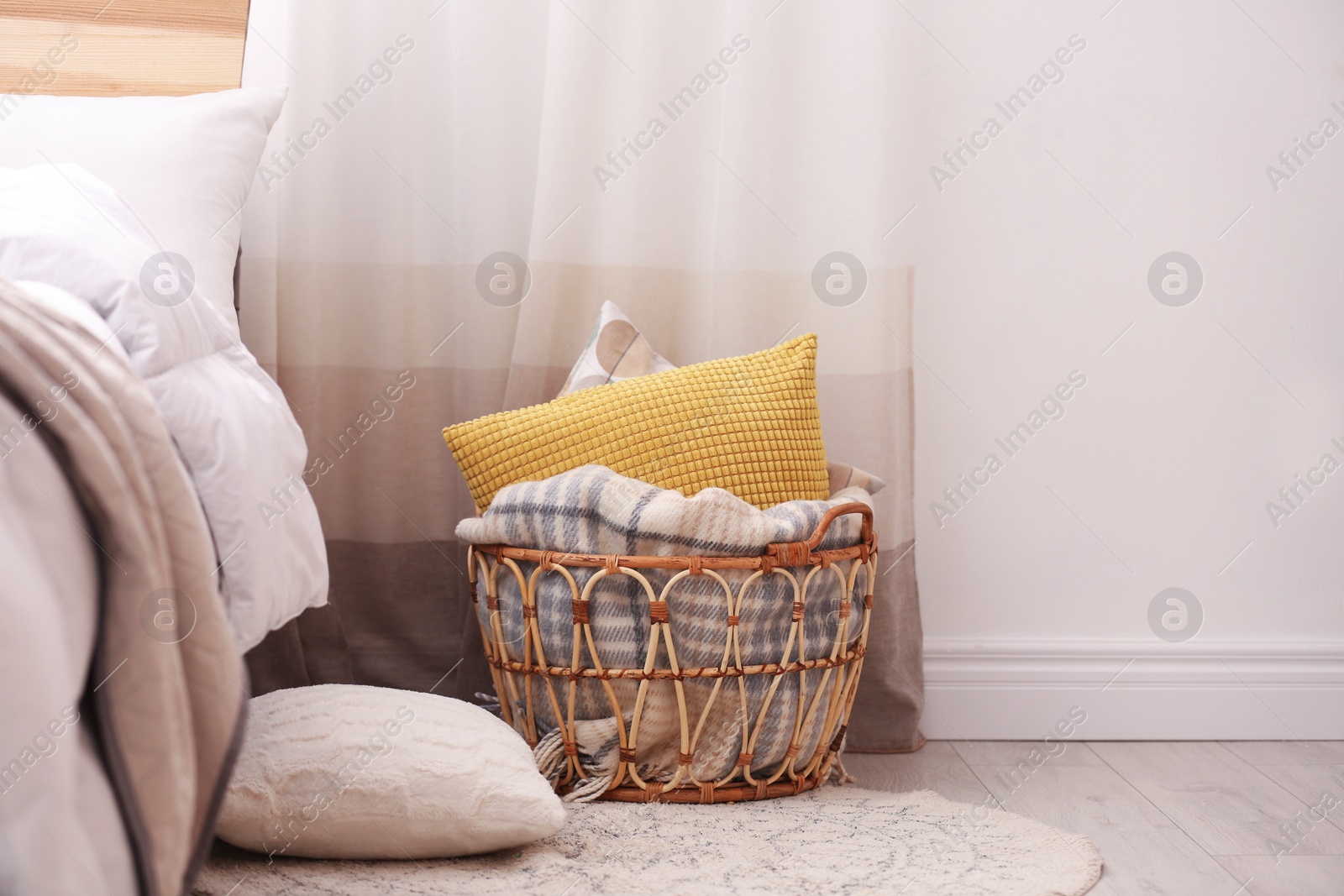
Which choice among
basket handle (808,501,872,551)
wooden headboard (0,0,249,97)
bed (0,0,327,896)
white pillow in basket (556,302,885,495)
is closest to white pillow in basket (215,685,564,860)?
bed (0,0,327,896)

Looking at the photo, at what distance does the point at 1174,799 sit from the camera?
129 cm

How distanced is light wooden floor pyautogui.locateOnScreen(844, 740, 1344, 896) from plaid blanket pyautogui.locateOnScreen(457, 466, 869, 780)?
0.29 metres

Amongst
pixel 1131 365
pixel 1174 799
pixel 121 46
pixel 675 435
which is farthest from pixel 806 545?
pixel 121 46

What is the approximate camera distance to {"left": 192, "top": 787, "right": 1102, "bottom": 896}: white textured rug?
2.97 feet

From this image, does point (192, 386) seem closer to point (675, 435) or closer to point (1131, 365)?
point (675, 435)

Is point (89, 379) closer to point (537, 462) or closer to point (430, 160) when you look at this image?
point (537, 462)

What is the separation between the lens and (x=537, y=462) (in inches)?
46.3

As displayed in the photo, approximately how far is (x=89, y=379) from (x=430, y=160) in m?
0.98

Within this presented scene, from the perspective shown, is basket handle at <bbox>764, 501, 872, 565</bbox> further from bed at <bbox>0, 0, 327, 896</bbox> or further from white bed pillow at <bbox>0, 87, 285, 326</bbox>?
white bed pillow at <bbox>0, 87, 285, 326</bbox>

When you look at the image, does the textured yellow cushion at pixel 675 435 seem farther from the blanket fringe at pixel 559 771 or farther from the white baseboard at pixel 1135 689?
the white baseboard at pixel 1135 689

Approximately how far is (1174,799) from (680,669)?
2.19 ft

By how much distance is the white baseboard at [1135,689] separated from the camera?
5.11ft

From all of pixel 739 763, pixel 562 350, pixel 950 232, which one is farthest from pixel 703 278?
pixel 739 763

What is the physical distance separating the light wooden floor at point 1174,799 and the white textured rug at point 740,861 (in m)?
0.09
